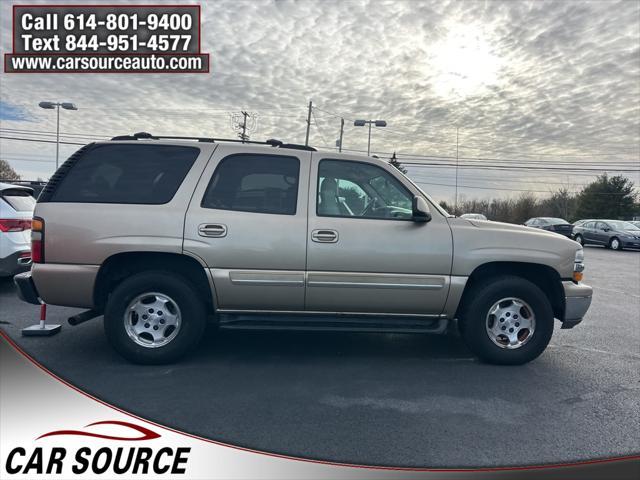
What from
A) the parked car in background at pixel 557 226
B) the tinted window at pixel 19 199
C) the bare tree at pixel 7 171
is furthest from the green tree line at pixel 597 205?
the bare tree at pixel 7 171

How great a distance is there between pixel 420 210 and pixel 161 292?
2477 mm

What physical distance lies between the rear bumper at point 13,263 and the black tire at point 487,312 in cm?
604

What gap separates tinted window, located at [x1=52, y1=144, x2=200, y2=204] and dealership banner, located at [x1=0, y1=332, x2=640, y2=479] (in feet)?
6.12

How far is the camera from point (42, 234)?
405 centimetres

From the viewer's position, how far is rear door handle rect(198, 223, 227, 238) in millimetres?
4092

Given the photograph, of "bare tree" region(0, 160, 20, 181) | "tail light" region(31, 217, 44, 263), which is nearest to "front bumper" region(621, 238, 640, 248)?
"tail light" region(31, 217, 44, 263)

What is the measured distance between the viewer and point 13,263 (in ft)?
21.0

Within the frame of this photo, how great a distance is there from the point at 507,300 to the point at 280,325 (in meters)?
2.20

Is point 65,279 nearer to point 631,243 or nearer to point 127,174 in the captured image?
point 127,174

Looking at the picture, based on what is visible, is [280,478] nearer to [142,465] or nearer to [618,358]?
[142,465]

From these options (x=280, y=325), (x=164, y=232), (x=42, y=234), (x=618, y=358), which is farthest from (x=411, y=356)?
(x=42, y=234)

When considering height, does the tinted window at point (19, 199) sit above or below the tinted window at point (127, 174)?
below

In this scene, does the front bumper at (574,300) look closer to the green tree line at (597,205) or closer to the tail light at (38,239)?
the tail light at (38,239)

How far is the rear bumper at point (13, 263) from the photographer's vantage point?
6.31 metres
